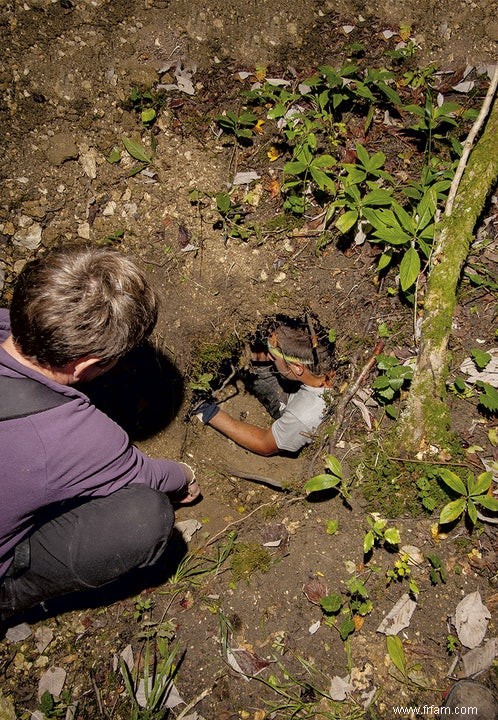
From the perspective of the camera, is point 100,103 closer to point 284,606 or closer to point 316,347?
point 316,347

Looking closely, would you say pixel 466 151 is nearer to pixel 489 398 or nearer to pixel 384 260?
pixel 384 260

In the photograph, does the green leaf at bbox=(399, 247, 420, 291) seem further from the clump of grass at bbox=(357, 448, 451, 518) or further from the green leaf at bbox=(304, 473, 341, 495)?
the green leaf at bbox=(304, 473, 341, 495)

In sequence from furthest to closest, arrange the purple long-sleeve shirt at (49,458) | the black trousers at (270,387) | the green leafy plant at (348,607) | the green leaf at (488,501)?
1. the black trousers at (270,387)
2. the green leafy plant at (348,607)
3. the green leaf at (488,501)
4. the purple long-sleeve shirt at (49,458)

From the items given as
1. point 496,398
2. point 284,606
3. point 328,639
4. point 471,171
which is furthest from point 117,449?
point 471,171

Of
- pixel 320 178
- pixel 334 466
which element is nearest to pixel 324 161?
pixel 320 178

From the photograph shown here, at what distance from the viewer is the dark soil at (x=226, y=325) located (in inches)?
91.1

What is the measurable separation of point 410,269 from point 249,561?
192cm

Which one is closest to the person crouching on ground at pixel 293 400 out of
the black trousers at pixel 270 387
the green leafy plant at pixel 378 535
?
the black trousers at pixel 270 387

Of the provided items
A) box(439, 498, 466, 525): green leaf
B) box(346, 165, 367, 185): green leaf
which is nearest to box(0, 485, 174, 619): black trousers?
box(439, 498, 466, 525): green leaf

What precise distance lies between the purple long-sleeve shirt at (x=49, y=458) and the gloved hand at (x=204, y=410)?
Answer: 1425mm

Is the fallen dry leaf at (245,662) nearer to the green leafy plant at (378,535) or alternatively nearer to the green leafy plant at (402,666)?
the green leafy plant at (402,666)

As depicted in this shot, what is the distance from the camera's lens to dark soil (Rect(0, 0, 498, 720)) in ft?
7.59

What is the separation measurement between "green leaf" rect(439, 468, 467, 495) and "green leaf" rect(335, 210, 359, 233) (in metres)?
1.55

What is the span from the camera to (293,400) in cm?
Result: 332
